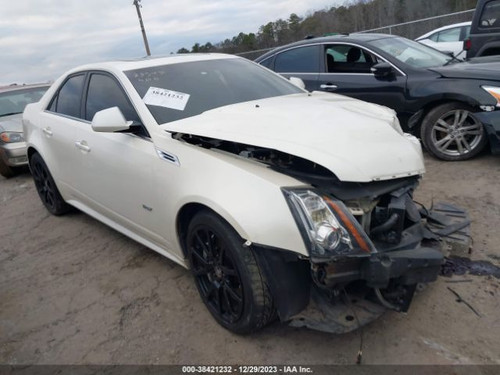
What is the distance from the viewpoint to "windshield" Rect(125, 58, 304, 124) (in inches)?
118

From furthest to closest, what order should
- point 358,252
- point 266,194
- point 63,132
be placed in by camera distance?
point 63,132
point 266,194
point 358,252

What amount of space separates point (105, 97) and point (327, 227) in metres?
2.33

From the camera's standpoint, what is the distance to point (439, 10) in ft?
81.6

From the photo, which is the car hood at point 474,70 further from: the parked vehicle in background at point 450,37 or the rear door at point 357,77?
the parked vehicle in background at point 450,37

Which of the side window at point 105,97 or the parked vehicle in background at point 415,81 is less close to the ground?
the side window at point 105,97

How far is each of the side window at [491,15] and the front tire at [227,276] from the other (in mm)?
6581

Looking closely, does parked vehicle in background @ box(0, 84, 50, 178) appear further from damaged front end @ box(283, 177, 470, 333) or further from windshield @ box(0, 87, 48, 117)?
damaged front end @ box(283, 177, 470, 333)

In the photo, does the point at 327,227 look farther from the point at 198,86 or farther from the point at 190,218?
the point at 198,86

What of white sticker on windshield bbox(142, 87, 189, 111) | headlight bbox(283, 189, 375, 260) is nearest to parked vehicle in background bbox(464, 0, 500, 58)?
white sticker on windshield bbox(142, 87, 189, 111)

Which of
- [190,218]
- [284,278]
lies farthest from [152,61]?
[284,278]

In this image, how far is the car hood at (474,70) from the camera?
456 centimetres

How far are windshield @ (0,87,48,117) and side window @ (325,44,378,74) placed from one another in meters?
5.75

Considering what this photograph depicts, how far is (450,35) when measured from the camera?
35.9 ft

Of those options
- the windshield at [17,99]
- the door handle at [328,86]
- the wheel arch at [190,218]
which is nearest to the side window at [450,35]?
the door handle at [328,86]
